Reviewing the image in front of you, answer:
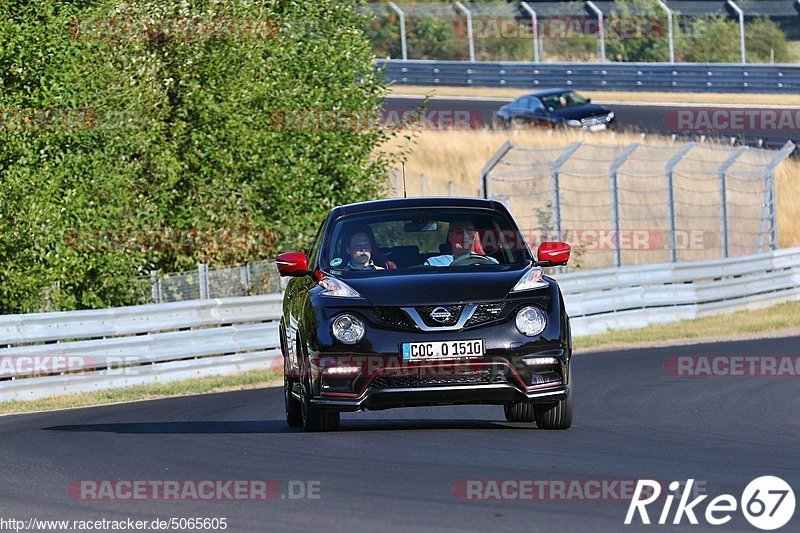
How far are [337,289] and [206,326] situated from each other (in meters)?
9.58

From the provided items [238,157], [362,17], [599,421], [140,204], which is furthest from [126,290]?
[599,421]

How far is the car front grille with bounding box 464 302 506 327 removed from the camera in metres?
9.85

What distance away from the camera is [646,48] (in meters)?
59.2

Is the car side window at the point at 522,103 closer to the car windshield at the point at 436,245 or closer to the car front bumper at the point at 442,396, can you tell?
the car windshield at the point at 436,245

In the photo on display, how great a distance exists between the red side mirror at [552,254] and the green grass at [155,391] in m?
7.15

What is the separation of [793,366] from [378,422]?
6478 millimetres

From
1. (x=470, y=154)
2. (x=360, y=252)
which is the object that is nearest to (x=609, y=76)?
(x=470, y=154)

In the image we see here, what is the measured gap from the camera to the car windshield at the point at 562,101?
4403cm

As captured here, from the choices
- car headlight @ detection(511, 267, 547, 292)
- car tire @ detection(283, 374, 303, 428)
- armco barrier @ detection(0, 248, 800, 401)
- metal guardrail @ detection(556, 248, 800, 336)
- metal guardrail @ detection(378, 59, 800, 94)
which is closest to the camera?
car headlight @ detection(511, 267, 547, 292)

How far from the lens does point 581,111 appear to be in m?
43.2

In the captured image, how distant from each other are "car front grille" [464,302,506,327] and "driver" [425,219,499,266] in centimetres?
89

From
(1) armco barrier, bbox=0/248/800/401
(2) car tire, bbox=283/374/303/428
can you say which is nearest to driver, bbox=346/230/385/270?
(2) car tire, bbox=283/374/303/428
